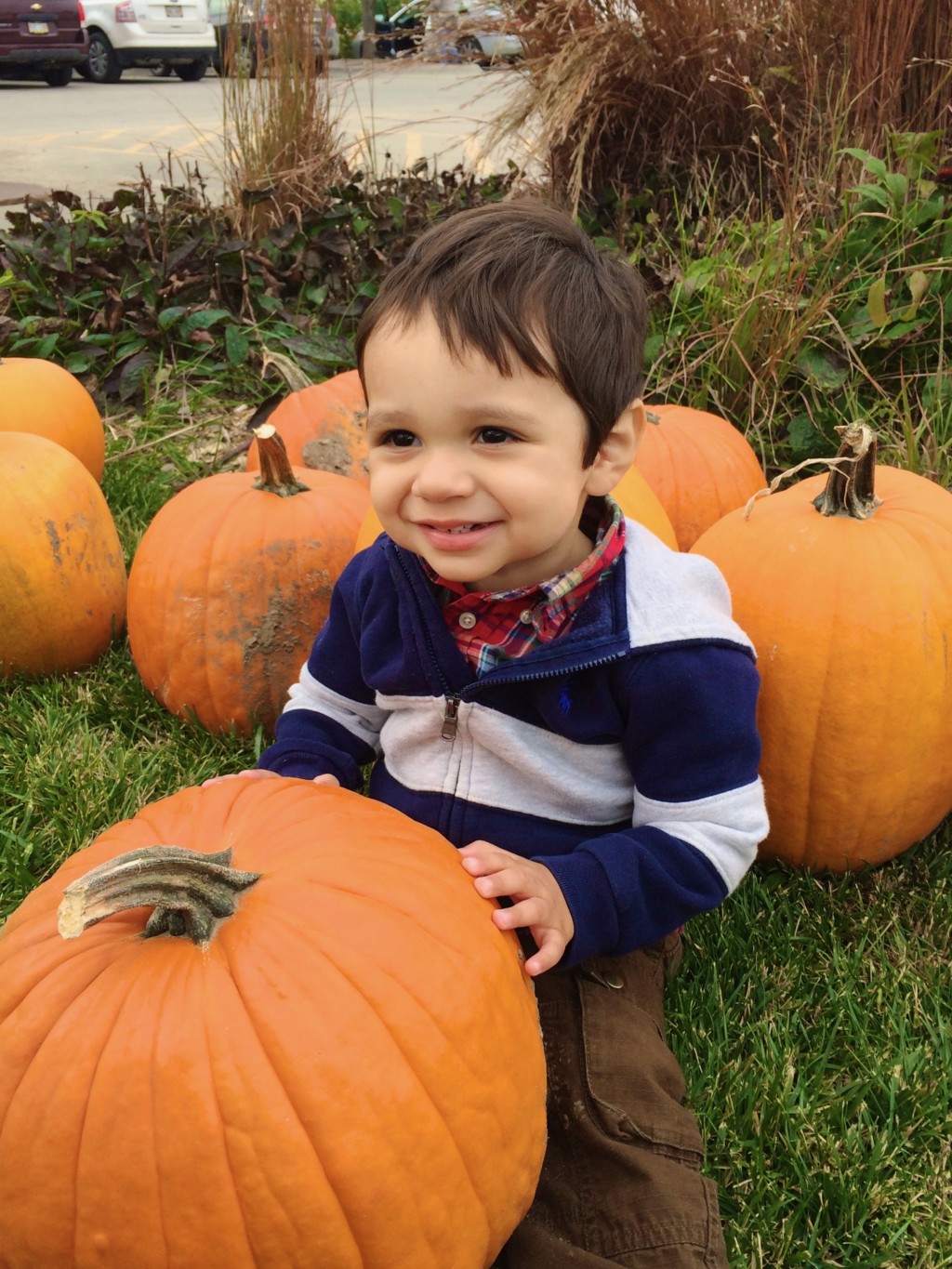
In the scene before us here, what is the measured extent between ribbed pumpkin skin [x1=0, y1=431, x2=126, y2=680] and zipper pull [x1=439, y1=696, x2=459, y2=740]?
1.59m

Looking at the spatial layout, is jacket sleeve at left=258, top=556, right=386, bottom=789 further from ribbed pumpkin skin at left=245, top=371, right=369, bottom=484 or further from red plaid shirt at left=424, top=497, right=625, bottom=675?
ribbed pumpkin skin at left=245, top=371, right=369, bottom=484

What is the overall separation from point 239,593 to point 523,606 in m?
1.16

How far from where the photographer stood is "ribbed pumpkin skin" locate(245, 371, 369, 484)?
3652 mm

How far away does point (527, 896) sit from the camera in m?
1.72

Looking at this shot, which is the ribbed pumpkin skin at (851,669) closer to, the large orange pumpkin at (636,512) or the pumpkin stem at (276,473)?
the large orange pumpkin at (636,512)

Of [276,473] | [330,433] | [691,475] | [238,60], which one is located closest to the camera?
[276,473]

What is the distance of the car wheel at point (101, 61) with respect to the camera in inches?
765

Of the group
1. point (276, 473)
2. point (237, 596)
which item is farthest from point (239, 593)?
point (276, 473)

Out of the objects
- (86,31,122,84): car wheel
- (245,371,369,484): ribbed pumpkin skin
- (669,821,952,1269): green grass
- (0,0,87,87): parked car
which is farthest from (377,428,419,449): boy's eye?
(86,31,122,84): car wheel

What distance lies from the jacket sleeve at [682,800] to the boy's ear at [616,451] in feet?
0.93

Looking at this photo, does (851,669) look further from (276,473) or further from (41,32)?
(41,32)

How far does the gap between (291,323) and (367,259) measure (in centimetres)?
51

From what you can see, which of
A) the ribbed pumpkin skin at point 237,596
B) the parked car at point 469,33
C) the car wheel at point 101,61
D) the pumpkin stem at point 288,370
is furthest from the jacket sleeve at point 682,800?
the car wheel at point 101,61

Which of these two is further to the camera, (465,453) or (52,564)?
(52,564)
